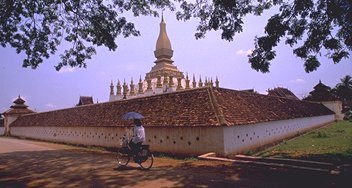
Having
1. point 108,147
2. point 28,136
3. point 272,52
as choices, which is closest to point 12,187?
point 272,52

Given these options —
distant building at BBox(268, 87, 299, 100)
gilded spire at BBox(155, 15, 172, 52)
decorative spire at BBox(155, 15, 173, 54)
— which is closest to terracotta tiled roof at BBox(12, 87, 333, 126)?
decorative spire at BBox(155, 15, 173, 54)

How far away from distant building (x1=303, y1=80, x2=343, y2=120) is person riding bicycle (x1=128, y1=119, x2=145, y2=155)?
3646cm

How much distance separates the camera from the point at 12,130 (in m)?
43.4

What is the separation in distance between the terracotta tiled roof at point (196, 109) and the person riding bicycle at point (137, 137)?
13.3 ft

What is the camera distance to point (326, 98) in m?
42.5

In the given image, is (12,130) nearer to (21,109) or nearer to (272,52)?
(21,109)

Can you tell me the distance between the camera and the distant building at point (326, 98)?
137 ft

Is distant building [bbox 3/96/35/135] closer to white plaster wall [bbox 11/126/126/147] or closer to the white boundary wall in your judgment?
white plaster wall [bbox 11/126/126/147]

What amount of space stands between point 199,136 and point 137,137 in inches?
172

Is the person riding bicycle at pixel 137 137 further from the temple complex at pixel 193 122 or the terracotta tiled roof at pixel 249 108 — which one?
the terracotta tiled roof at pixel 249 108

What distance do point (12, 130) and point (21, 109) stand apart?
4.03 meters

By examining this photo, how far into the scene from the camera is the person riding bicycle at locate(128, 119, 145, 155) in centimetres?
1140

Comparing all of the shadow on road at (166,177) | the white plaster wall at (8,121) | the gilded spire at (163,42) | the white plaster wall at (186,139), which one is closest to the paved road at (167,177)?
the shadow on road at (166,177)

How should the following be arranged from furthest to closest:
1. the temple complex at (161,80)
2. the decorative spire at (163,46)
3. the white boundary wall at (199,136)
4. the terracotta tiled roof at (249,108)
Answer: the decorative spire at (163,46), the temple complex at (161,80), the terracotta tiled roof at (249,108), the white boundary wall at (199,136)
